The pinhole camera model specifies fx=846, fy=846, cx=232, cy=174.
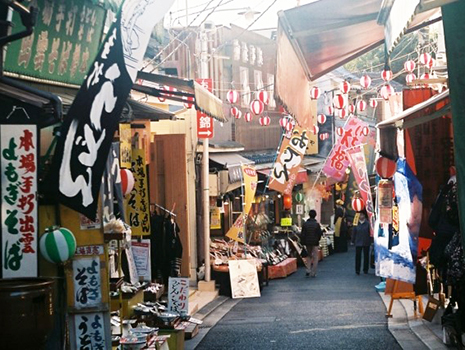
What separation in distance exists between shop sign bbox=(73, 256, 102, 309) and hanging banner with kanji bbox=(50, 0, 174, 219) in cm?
82

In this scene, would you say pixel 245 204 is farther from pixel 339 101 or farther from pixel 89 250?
pixel 89 250

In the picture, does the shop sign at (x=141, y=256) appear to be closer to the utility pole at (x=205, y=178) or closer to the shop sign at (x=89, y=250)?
the shop sign at (x=89, y=250)

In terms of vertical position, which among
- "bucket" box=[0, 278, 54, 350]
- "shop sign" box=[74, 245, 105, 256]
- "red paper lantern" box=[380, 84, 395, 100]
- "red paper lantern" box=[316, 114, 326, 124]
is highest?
"red paper lantern" box=[316, 114, 326, 124]

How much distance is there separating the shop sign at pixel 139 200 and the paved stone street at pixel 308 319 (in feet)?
8.21

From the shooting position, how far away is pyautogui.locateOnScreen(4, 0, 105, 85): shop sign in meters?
11.3

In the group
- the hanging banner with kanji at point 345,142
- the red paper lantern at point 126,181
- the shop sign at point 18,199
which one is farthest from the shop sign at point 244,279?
the shop sign at point 18,199

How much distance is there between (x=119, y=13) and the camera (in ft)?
30.5

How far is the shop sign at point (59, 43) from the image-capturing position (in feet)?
37.2

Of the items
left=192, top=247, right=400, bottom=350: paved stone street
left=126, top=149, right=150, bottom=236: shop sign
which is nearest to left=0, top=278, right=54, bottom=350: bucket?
left=126, top=149, right=150, bottom=236: shop sign

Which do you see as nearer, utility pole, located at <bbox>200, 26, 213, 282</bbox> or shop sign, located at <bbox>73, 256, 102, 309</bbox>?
shop sign, located at <bbox>73, 256, 102, 309</bbox>

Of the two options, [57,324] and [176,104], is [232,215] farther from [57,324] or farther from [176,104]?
[57,324]

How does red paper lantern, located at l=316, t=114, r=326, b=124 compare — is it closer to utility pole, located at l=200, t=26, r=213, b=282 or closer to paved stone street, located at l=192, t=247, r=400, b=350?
paved stone street, located at l=192, t=247, r=400, b=350

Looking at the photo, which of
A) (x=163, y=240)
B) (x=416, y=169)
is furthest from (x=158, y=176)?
(x=416, y=169)

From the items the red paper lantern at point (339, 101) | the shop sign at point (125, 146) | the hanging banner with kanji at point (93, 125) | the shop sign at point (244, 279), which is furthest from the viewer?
the red paper lantern at point (339, 101)
